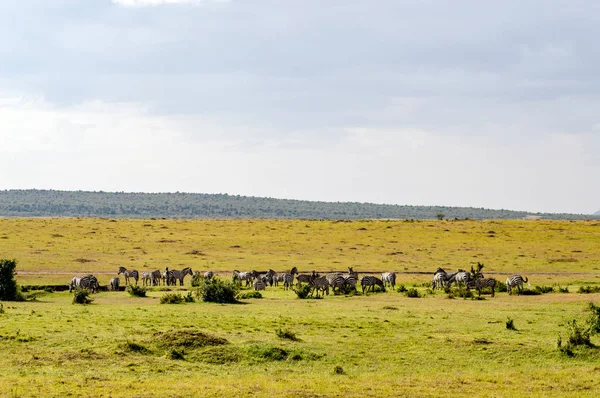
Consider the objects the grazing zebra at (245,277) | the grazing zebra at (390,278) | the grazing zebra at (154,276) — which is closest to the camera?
the grazing zebra at (390,278)

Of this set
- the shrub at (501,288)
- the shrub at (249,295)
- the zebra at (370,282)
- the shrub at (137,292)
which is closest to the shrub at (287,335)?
the shrub at (249,295)

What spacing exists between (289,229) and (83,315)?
56.3 meters

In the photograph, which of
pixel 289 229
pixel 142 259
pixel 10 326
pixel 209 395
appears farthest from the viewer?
pixel 289 229

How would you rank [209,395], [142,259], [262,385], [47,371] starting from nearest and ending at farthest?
[209,395], [262,385], [47,371], [142,259]

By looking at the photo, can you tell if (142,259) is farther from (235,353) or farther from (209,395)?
(209,395)

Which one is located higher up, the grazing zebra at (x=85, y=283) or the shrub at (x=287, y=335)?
the shrub at (x=287, y=335)

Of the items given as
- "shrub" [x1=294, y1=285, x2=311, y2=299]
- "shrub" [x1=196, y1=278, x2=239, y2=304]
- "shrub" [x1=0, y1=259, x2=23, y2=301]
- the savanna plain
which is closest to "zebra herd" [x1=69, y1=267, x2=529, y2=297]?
"shrub" [x1=294, y1=285, x2=311, y2=299]

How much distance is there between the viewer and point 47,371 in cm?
1909

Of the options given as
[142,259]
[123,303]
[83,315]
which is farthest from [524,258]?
[83,315]

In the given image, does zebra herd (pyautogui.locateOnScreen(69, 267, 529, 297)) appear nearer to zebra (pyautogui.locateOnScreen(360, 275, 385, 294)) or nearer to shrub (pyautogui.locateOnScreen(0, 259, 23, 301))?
zebra (pyautogui.locateOnScreen(360, 275, 385, 294))

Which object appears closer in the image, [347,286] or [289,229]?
[347,286]

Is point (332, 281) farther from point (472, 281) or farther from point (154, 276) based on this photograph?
point (154, 276)

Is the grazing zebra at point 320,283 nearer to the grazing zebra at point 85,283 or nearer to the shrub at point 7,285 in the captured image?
the grazing zebra at point 85,283

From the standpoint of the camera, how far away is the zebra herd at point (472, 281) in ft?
123
